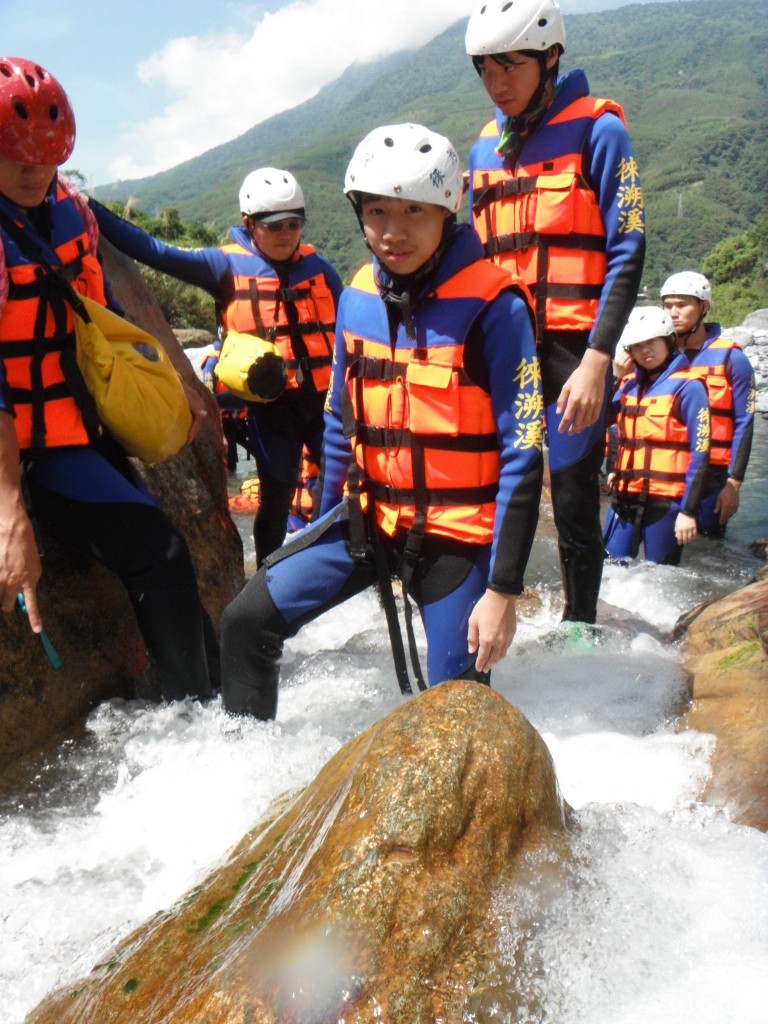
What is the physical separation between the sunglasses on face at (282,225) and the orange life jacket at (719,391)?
4.33 metres

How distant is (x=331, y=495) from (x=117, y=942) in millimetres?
1943

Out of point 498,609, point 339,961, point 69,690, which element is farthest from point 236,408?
point 339,961

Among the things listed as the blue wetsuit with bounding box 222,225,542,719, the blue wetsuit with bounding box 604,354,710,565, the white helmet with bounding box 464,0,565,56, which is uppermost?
the white helmet with bounding box 464,0,565,56

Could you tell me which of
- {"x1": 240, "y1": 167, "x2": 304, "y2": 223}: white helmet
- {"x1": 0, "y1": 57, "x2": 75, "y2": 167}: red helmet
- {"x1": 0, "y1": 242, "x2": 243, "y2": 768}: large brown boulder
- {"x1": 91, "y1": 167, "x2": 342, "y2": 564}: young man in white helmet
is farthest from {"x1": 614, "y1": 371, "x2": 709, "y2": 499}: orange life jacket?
{"x1": 0, "y1": 57, "x2": 75, "y2": 167}: red helmet

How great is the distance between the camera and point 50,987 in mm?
2598

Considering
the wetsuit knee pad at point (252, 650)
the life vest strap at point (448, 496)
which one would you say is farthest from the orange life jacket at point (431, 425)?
the wetsuit knee pad at point (252, 650)

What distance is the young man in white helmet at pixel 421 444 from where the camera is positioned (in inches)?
127

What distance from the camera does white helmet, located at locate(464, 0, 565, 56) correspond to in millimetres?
3826

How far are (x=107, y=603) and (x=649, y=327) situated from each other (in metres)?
5.67

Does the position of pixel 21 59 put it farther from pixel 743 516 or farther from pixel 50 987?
pixel 743 516

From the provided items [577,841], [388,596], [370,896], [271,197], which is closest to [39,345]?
[388,596]

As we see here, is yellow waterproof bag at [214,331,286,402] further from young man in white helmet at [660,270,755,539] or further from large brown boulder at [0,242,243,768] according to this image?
young man in white helmet at [660,270,755,539]

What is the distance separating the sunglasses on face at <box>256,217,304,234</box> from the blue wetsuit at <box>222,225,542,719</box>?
2.76m

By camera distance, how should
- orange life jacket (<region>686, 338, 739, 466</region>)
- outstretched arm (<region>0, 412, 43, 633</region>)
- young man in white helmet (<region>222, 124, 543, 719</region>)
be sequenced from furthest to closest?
orange life jacket (<region>686, 338, 739, 466</region>) → young man in white helmet (<region>222, 124, 543, 719</region>) → outstretched arm (<region>0, 412, 43, 633</region>)
